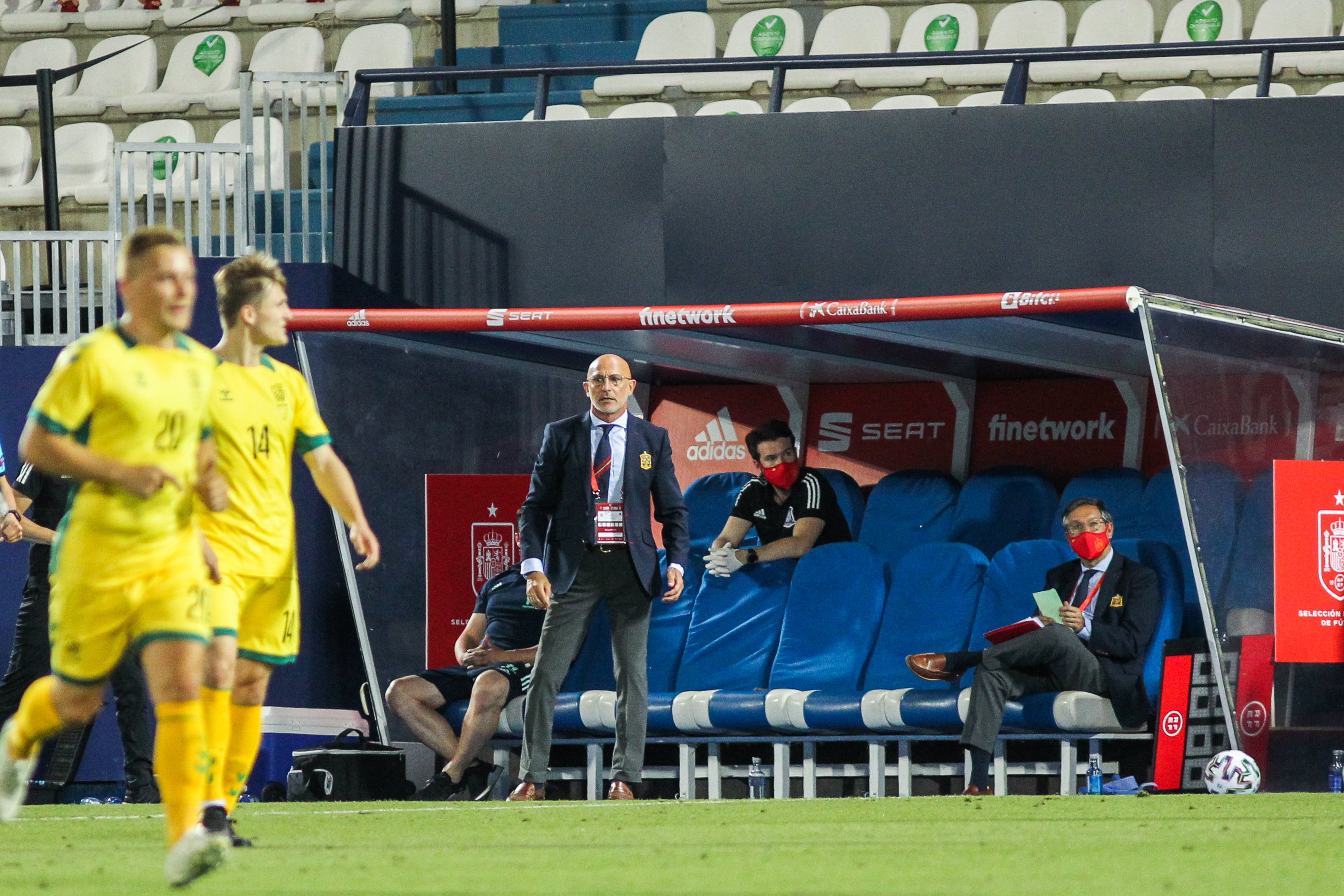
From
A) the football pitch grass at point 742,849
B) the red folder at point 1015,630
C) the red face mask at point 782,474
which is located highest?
the red face mask at point 782,474

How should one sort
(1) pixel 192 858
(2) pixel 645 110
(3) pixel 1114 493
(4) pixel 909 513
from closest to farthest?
(1) pixel 192 858 < (3) pixel 1114 493 < (4) pixel 909 513 < (2) pixel 645 110

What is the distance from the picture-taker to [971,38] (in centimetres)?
1292

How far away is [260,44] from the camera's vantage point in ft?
48.0

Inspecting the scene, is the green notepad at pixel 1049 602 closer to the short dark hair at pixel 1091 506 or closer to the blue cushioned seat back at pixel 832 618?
the short dark hair at pixel 1091 506

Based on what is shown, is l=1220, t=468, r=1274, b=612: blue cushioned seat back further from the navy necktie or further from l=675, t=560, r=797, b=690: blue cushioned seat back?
the navy necktie

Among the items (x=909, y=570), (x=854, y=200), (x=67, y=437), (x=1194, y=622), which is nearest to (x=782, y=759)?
(x=909, y=570)

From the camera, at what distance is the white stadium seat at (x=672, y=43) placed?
42.3 ft

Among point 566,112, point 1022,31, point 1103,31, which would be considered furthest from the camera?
point 1022,31

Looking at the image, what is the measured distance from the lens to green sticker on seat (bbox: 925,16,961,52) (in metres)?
13.0

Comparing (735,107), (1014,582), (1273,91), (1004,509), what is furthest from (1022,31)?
(1014,582)

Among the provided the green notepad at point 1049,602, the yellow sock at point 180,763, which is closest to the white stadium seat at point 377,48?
the green notepad at point 1049,602

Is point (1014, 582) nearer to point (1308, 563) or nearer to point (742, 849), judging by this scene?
point (1308, 563)

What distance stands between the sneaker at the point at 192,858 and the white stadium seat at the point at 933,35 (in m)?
9.05

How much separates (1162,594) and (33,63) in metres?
10.2
